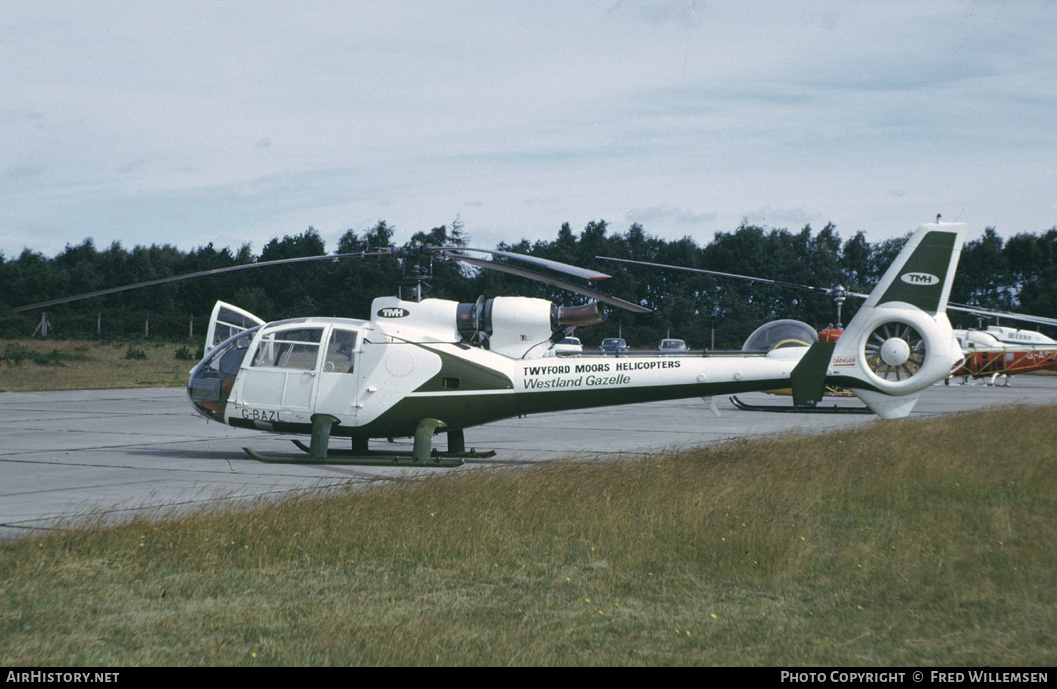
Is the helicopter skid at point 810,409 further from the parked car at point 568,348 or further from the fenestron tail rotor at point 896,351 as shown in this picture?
the fenestron tail rotor at point 896,351

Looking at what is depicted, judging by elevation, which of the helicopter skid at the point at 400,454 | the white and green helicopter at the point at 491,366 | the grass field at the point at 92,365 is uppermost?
the white and green helicopter at the point at 491,366

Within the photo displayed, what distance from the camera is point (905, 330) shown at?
15.2 metres

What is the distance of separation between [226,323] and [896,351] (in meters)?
11.1

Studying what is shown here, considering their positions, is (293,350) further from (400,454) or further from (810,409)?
(810,409)

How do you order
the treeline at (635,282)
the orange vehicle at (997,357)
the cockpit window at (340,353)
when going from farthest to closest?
the treeline at (635,282), the orange vehicle at (997,357), the cockpit window at (340,353)

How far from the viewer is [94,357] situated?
184 feet

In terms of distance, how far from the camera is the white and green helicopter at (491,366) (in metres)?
14.9

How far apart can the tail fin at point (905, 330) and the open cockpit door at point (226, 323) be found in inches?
389

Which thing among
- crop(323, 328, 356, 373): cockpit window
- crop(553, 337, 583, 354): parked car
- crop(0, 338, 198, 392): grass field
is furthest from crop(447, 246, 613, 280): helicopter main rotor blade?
crop(0, 338, 198, 392): grass field

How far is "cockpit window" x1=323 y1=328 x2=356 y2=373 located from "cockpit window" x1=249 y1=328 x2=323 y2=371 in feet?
0.62

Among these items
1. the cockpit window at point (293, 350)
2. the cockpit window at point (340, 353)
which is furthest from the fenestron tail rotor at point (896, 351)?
the cockpit window at point (293, 350)

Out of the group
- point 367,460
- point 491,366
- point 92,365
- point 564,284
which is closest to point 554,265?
point 564,284
